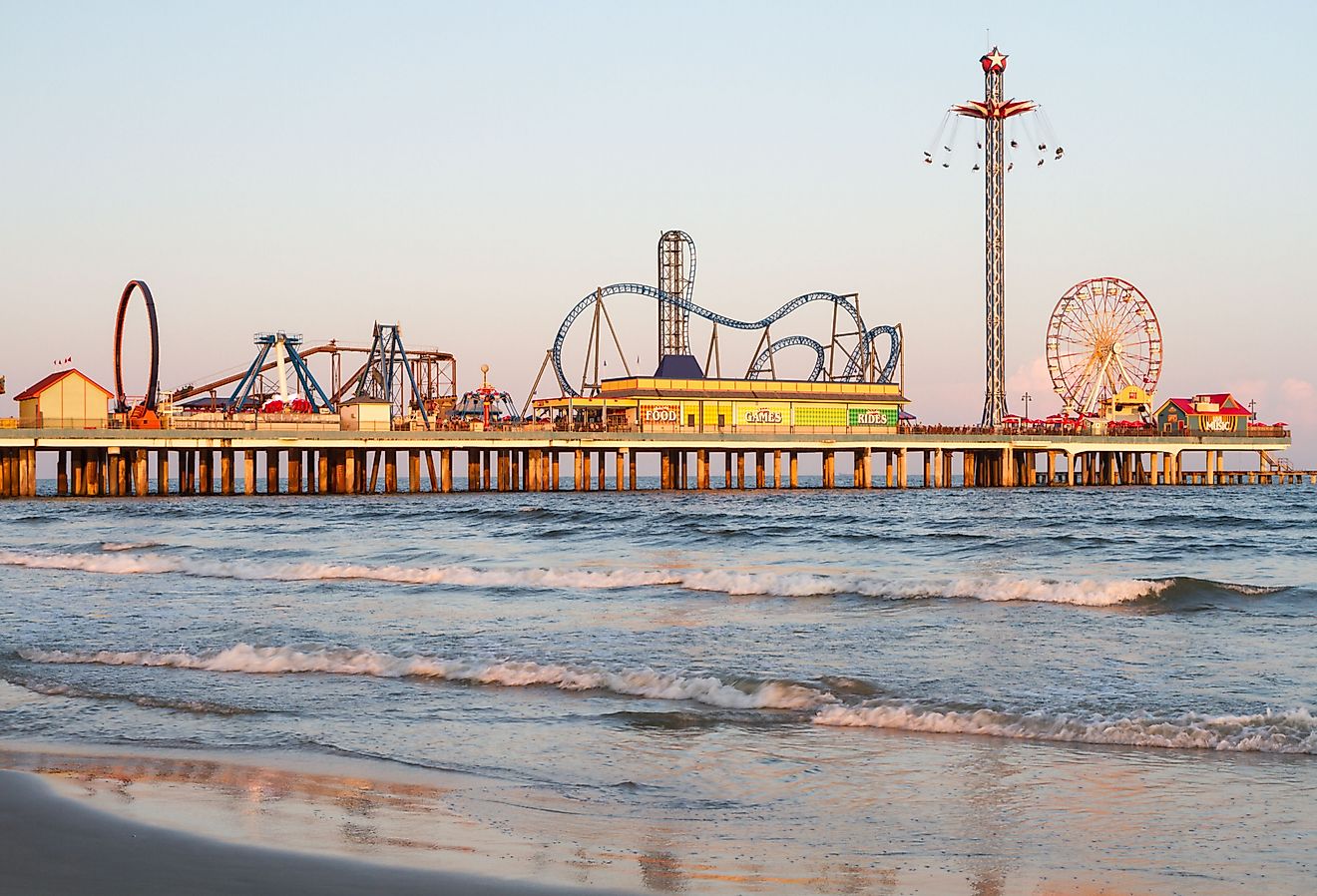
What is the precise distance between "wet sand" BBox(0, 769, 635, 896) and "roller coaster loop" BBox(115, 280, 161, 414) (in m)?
59.8

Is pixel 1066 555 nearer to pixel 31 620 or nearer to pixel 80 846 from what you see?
pixel 31 620

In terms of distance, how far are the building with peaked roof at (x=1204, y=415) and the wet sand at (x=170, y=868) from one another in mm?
84601

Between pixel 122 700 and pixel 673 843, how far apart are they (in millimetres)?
6604

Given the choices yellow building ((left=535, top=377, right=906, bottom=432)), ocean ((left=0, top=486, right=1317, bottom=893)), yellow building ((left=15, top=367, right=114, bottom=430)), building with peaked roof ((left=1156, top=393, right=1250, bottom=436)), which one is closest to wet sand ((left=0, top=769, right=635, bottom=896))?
ocean ((left=0, top=486, right=1317, bottom=893))

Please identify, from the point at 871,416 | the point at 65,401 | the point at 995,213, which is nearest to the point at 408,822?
the point at 65,401

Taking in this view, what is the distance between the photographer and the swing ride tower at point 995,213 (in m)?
84.8

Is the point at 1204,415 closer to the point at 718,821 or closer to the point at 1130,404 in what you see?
the point at 1130,404

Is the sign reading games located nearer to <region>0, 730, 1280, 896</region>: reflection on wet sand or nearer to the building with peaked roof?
the building with peaked roof

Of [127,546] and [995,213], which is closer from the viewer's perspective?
[127,546]

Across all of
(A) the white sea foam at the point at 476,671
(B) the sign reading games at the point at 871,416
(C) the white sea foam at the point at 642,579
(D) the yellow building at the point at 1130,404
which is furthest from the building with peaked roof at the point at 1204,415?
(A) the white sea foam at the point at 476,671

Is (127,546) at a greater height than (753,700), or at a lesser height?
lesser

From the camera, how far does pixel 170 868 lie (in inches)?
241

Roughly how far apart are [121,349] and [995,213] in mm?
52245

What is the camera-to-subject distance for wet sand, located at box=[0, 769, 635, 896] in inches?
230
